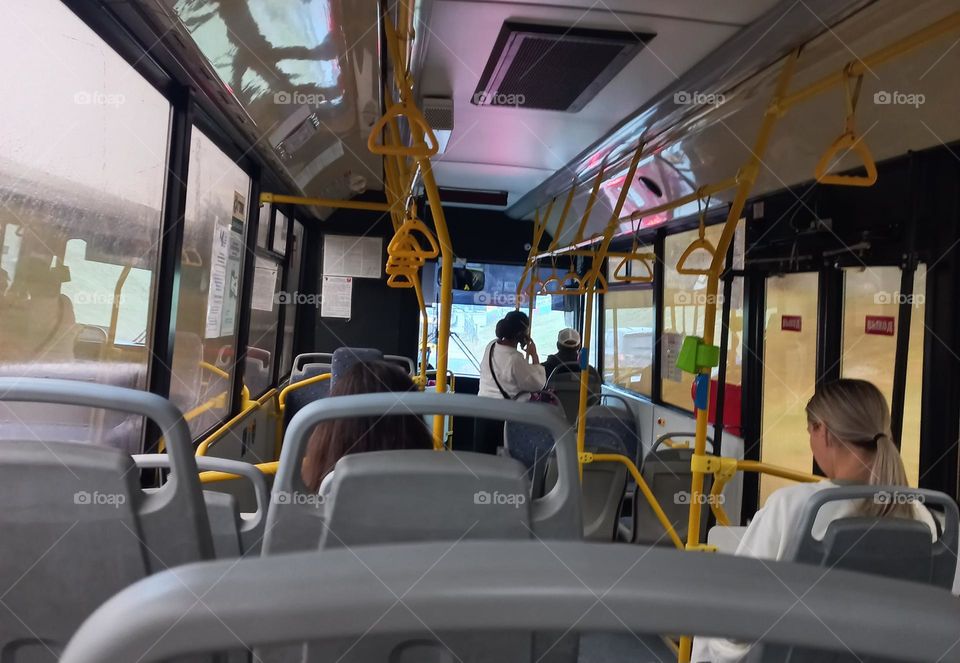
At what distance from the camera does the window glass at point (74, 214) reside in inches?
71.2

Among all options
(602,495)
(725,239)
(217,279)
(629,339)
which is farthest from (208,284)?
(629,339)

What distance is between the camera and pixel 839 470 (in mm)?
1878

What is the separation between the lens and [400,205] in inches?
170

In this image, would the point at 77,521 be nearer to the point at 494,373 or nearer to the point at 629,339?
the point at 494,373

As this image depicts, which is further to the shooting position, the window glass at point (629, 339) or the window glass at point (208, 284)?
the window glass at point (629, 339)

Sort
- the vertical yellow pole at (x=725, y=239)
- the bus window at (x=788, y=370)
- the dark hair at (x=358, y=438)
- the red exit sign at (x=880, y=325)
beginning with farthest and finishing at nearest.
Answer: the bus window at (x=788, y=370) < the red exit sign at (x=880, y=325) < the vertical yellow pole at (x=725, y=239) < the dark hair at (x=358, y=438)

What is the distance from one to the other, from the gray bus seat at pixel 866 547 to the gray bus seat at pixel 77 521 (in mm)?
1156

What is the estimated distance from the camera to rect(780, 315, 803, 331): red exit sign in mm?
3883

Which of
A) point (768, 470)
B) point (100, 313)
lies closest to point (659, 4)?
point (768, 470)

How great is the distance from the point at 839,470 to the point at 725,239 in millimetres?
778

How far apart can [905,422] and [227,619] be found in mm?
3362

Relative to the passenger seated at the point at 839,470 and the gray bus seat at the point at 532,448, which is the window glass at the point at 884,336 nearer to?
the passenger seated at the point at 839,470

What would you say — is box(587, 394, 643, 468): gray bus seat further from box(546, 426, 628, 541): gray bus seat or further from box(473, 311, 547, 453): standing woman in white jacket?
box(546, 426, 628, 541): gray bus seat

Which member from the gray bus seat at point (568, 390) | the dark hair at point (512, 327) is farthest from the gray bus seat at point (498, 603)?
the gray bus seat at point (568, 390)
